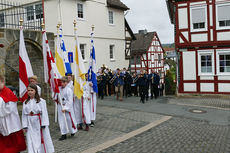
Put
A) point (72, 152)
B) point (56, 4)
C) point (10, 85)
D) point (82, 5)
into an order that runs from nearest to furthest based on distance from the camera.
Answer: point (72, 152) < point (10, 85) < point (56, 4) < point (82, 5)

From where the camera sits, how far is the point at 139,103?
14.5 metres

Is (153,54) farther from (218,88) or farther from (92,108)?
(92,108)

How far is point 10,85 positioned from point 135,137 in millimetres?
9055

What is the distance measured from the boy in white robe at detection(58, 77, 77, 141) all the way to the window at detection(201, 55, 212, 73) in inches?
495

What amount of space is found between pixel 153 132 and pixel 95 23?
622 inches

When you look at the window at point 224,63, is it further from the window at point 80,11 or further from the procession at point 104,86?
the window at point 80,11

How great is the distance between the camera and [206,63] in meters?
17.4

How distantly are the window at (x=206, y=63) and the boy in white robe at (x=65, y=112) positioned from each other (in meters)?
12.6

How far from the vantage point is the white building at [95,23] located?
19.1m

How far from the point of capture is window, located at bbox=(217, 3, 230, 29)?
16672 millimetres

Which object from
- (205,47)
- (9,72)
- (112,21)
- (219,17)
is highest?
(112,21)

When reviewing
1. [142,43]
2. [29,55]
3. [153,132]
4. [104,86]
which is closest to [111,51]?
[104,86]

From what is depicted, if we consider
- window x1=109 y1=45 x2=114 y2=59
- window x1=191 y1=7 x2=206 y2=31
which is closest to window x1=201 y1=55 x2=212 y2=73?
window x1=191 y1=7 x2=206 y2=31

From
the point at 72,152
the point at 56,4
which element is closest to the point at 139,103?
the point at 72,152
